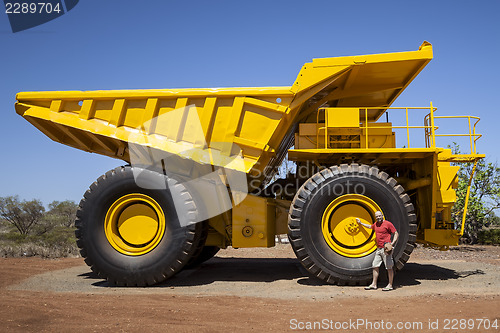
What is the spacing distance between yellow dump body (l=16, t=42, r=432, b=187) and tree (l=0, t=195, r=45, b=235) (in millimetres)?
19402

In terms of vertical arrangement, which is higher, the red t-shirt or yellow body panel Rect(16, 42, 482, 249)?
yellow body panel Rect(16, 42, 482, 249)

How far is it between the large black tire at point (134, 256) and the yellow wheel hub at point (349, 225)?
2254mm

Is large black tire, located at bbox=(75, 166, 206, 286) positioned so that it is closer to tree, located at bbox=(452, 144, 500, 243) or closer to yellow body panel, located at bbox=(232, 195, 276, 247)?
yellow body panel, located at bbox=(232, 195, 276, 247)

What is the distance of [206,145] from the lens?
7426 mm

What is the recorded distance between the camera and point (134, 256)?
720cm

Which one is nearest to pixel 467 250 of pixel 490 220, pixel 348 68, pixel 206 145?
pixel 490 220

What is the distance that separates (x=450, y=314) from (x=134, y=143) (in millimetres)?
5493

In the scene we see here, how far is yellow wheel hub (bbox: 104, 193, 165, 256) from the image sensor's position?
7254 millimetres

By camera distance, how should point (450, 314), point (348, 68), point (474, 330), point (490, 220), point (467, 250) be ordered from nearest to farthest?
point (474, 330) → point (450, 314) → point (348, 68) → point (467, 250) → point (490, 220)

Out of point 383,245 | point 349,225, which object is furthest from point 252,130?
point 383,245

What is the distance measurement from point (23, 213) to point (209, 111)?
22062 mm

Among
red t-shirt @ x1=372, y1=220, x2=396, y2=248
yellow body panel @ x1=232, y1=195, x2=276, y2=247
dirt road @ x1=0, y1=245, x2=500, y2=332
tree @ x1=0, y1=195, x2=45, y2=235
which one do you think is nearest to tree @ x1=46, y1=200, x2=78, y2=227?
tree @ x1=0, y1=195, x2=45, y2=235

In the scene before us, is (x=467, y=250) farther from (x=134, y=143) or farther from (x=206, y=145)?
(x=134, y=143)

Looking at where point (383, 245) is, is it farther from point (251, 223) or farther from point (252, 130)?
point (252, 130)
